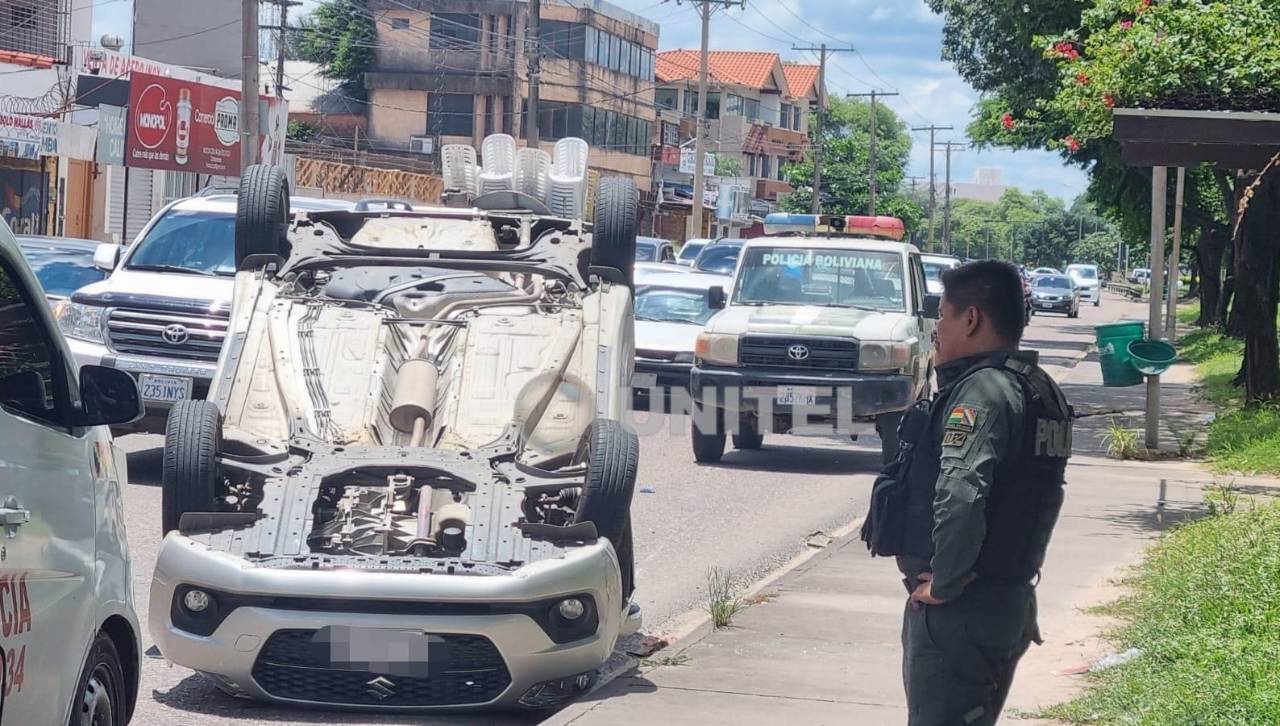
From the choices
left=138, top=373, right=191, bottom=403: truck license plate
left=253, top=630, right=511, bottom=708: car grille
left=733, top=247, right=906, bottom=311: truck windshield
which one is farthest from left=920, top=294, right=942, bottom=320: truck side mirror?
left=253, top=630, right=511, bottom=708: car grille

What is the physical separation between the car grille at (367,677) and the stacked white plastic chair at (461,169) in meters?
4.28

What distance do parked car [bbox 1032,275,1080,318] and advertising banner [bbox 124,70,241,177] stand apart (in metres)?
31.9

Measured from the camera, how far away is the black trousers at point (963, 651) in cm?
441

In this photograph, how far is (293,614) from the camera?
625cm

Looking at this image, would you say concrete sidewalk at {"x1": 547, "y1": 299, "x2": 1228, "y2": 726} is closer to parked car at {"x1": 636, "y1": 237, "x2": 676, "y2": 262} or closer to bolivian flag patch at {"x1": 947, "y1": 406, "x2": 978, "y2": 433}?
bolivian flag patch at {"x1": 947, "y1": 406, "x2": 978, "y2": 433}

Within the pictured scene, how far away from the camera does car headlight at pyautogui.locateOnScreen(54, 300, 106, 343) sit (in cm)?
1254

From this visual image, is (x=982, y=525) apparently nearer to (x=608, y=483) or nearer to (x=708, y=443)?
(x=608, y=483)

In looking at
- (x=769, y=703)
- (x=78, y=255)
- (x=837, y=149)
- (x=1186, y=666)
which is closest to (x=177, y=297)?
(x=78, y=255)

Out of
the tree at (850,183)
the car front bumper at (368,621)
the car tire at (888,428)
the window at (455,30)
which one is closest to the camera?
the car front bumper at (368,621)

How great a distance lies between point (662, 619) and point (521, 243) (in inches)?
83.5

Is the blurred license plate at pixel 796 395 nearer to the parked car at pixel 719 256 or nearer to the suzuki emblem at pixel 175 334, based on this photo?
the suzuki emblem at pixel 175 334

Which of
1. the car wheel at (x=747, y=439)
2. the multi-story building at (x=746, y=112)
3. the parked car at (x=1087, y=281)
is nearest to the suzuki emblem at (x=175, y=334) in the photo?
the car wheel at (x=747, y=439)

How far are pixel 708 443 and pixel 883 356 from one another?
77.3 inches

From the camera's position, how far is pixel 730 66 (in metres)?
97.6
